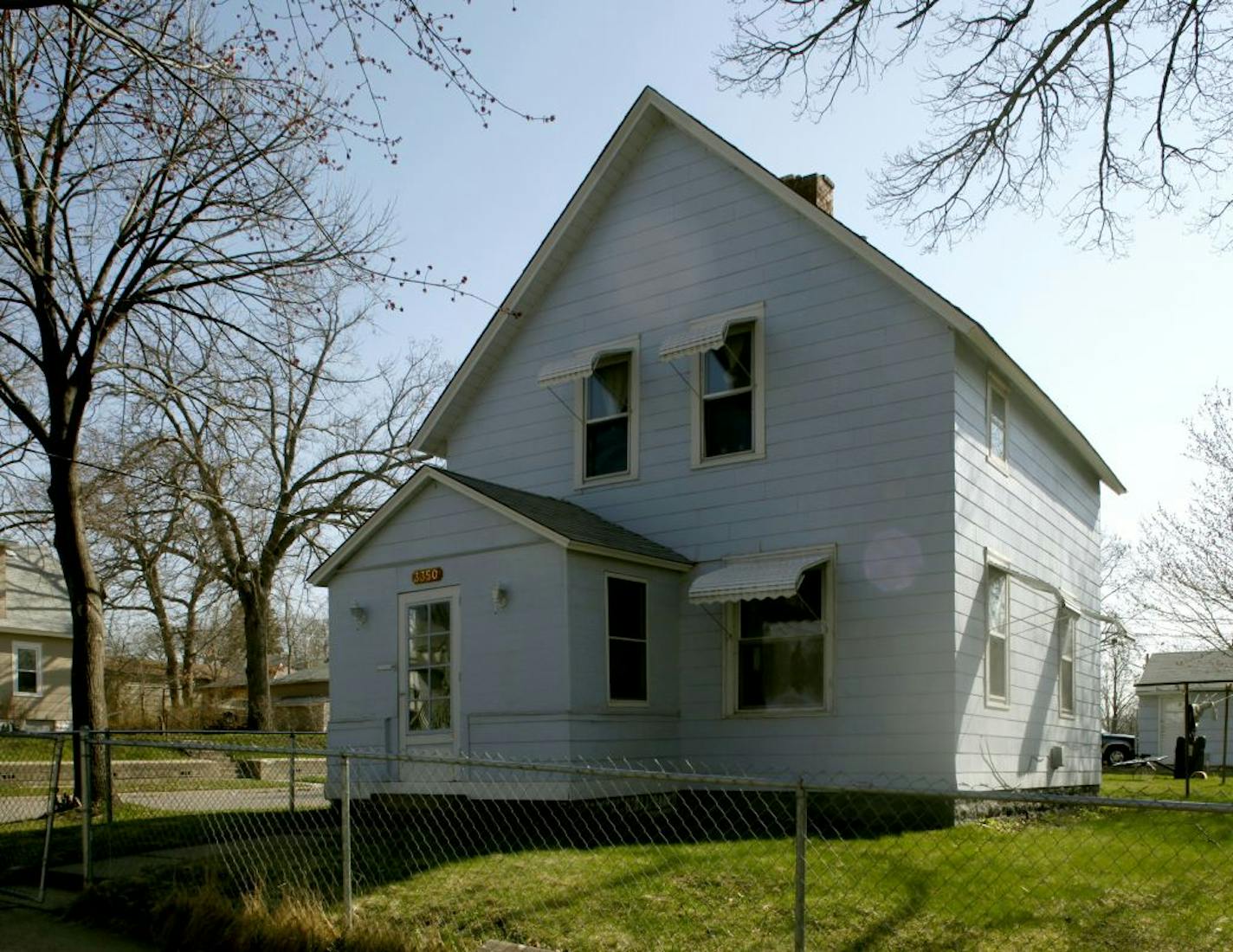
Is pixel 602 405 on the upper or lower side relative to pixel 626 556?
upper

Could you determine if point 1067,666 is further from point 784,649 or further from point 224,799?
point 224,799

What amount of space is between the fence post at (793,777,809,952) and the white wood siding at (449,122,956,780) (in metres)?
6.30

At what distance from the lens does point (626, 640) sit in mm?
12547

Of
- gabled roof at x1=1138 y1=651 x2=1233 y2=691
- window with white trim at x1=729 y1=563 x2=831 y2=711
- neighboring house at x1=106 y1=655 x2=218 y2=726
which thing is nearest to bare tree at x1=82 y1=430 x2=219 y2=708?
neighboring house at x1=106 y1=655 x2=218 y2=726

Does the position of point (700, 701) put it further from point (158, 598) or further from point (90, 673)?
point (158, 598)

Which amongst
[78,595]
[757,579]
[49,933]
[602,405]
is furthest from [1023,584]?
[78,595]

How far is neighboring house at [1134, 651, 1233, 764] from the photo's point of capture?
3572 cm

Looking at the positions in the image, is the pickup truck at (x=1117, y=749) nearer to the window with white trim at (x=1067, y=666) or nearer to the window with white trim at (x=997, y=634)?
the window with white trim at (x=1067, y=666)

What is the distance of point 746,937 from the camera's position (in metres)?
6.41

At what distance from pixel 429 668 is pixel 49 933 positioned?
17.7ft

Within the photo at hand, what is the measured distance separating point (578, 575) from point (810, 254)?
451cm

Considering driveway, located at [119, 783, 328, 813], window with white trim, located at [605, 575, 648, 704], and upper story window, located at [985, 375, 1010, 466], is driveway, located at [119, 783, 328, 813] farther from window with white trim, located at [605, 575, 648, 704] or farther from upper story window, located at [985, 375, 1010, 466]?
upper story window, located at [985, 375, 1010, 466]

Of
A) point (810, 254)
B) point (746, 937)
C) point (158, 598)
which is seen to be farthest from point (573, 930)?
point (158, 598)

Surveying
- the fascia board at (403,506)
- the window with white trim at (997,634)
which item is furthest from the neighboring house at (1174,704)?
the fascia board at (403,506)
